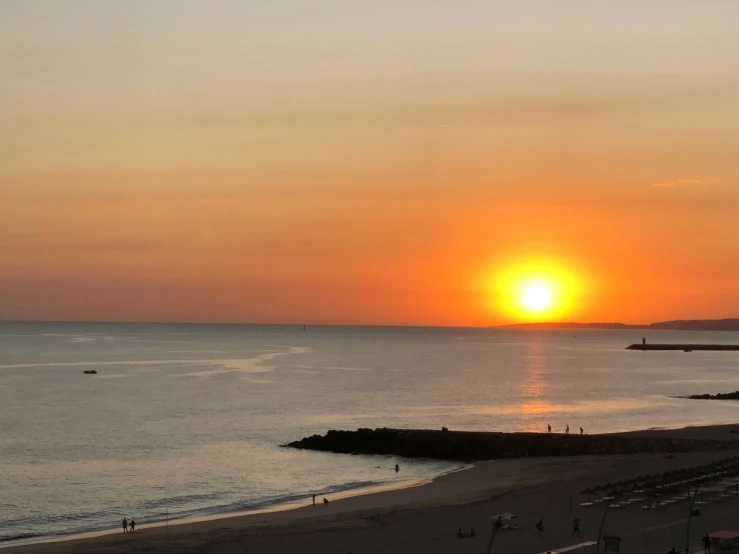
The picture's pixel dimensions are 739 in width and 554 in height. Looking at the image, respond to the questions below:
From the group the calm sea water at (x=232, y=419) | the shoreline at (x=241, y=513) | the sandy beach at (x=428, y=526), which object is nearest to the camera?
the sandy beach at (x=428, y=526)

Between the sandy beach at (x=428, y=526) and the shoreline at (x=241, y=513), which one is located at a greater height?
the sandy beach at (x=428, y=526)

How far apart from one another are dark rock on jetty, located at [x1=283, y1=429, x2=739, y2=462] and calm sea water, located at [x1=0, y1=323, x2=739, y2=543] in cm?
287

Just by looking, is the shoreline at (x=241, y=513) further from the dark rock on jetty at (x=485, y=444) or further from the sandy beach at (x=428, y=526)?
the dark rock on jetty at (x=485, y=444)

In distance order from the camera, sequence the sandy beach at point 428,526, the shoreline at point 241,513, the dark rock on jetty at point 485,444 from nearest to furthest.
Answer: the sandy beach at point 428,526 → the shoreline at point 241,513 → the dark rock on jetty at point 485,444

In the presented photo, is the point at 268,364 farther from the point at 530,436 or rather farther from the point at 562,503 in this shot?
the point at 562,503

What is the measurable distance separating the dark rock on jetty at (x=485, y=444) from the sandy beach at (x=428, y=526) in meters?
13.2

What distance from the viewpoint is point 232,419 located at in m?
93.9

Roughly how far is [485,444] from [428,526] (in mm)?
28705

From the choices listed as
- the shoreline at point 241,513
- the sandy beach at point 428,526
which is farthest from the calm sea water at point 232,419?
the sandy beach at point 428,526

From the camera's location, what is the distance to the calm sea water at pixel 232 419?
5316 cm

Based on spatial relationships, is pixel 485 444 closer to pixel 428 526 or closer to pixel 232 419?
pixel 428 526

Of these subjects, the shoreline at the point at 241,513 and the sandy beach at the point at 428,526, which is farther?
the shoreline at the point at 241,513

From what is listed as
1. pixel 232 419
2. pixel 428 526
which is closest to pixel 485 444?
pixel 428 526

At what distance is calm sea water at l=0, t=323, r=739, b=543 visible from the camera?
53156mm
